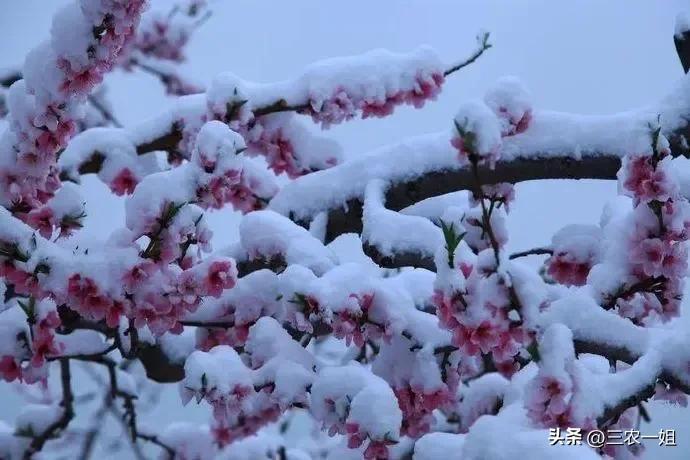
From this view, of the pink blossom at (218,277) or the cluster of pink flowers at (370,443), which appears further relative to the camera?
the pink blossom at (218,277)

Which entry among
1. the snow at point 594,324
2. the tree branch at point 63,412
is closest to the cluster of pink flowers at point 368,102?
the snow at point 594,324

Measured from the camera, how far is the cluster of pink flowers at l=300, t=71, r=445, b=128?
2697mm

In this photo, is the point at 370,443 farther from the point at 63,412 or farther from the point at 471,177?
the point at 63,412

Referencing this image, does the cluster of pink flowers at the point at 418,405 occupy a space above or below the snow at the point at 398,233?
below

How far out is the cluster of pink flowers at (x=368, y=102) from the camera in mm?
2697

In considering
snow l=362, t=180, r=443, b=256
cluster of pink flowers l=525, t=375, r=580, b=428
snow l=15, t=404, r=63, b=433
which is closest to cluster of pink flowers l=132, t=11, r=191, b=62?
snow l=15, t=404, r=63, b=433

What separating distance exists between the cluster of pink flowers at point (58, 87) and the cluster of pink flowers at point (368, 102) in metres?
0.93

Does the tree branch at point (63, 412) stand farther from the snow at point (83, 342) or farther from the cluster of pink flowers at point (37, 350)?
the cluster of pink flowers at point (37, 350)

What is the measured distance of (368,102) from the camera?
8.97 ft

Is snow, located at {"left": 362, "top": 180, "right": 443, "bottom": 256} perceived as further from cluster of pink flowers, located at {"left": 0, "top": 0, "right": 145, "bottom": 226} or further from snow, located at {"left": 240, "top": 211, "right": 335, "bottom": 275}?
cluster of pink flowers, located at {"left": 0, "top": 0, "right": 145, "bottom": 226}

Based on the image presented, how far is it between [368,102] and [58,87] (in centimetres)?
124

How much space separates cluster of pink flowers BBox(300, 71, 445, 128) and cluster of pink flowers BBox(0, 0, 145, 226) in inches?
36.6

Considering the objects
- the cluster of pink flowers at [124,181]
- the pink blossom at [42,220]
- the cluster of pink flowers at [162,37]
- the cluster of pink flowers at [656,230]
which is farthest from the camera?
the cluster of pink flowers at [162,37]

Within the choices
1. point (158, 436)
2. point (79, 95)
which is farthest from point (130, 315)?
point (158, 436)
